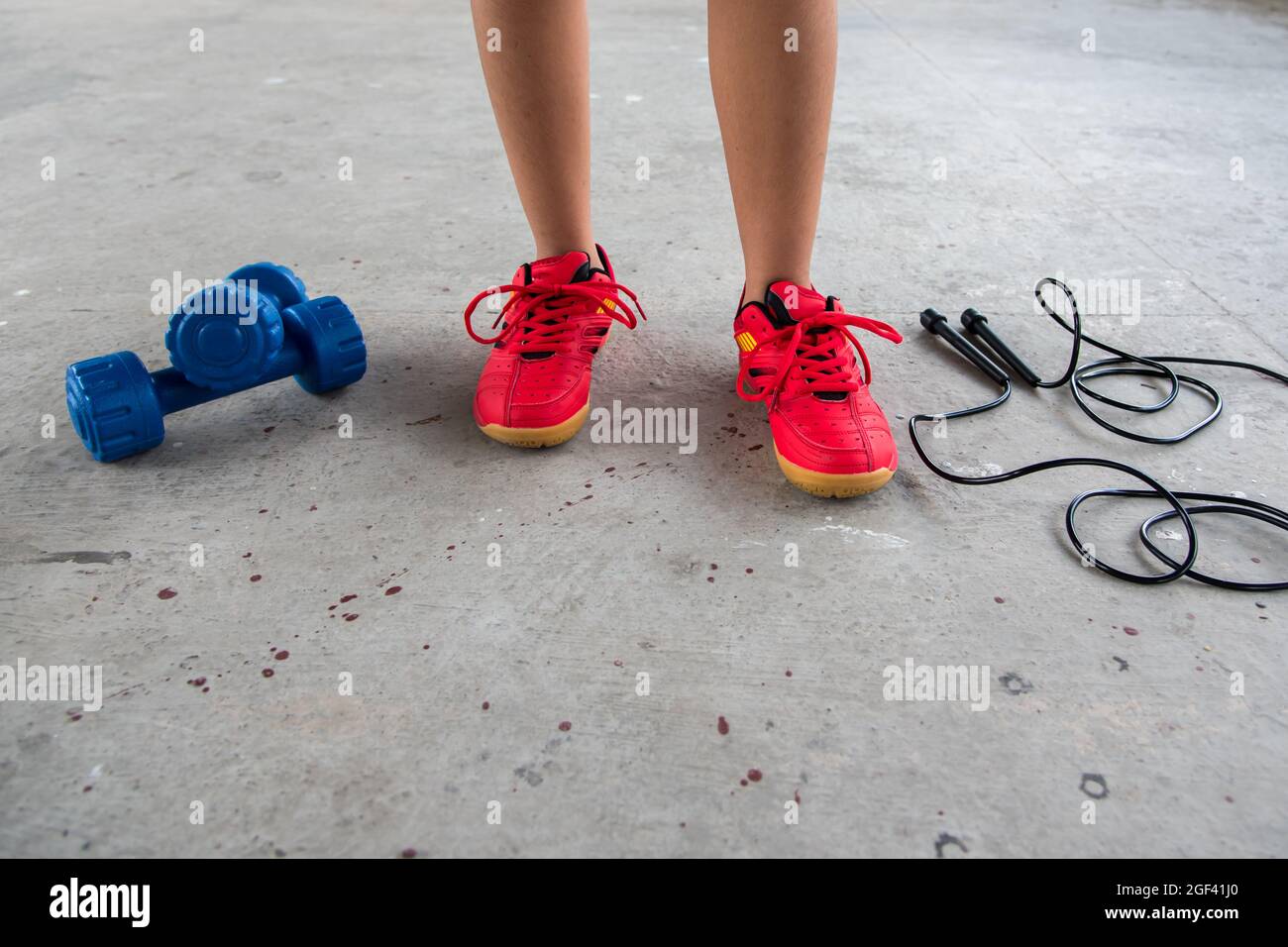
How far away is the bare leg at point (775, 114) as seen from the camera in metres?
1.00

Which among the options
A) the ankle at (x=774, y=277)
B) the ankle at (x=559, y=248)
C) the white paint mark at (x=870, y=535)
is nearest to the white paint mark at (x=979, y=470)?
the white paint mark at (x=870, y=535)

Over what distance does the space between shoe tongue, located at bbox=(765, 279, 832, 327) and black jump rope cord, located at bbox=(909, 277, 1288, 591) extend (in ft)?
0.62

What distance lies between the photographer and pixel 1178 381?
47.8 inches

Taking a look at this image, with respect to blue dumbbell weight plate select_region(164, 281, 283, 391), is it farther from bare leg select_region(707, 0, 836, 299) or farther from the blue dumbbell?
bare leg select_region(707, 0, 836, 299)

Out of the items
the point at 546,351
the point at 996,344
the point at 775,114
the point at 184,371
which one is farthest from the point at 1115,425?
the point at 184,371

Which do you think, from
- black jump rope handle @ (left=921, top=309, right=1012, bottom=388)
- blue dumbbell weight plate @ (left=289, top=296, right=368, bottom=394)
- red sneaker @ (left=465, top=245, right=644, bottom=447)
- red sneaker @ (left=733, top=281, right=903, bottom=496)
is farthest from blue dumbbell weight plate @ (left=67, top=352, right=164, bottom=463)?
black jump rope handle @ (left=921, top=309, right=1012, bottom=388)

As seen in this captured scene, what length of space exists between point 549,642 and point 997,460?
584mm

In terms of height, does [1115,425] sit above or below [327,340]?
below

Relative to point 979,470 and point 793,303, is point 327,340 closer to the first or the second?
point 793,303

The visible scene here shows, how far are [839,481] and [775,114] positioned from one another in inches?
16.7

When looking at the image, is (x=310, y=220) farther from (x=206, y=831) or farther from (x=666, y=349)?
(x=206, y=831)

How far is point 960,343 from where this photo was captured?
1277 mm

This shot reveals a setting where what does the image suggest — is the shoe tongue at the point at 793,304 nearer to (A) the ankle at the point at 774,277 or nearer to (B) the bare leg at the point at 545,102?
(A) the ankle at the point at 774,277

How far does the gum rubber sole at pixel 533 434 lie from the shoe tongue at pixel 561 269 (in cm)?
21
